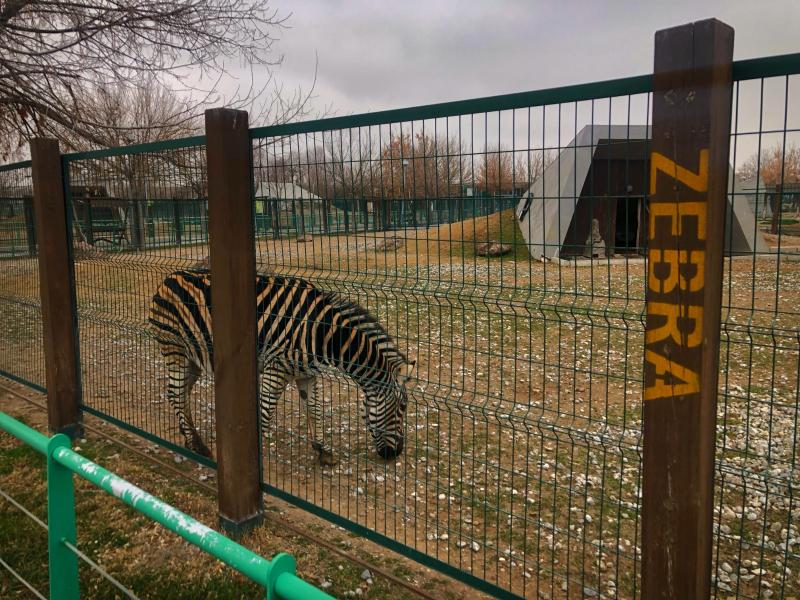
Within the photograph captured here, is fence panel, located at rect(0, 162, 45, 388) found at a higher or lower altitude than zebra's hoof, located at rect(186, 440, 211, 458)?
higher

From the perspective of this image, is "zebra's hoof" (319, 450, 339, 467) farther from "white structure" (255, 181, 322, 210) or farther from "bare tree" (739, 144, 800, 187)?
"bare tree" (739, 144, 800, 187)

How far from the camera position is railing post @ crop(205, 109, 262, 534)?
3664 mm

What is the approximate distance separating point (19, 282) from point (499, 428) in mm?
5650

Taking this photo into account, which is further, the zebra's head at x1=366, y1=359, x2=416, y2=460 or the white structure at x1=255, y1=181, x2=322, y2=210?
the zebra's head at x1=366, y1=359, x2=416, y2=460

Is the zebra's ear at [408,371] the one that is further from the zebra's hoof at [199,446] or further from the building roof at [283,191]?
the zebra's hoof at [199,446]

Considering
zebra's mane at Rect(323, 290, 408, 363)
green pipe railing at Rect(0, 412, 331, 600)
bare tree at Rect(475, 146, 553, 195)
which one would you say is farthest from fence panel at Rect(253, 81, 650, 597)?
green pipe railing at Rect(0, 412, 331, 600)

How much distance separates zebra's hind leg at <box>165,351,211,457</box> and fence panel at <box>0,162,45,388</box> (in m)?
1.80

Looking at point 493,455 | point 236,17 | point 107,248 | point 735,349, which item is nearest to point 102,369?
point 107,248

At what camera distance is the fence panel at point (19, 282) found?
6117 millimetres

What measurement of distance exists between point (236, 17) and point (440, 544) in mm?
7357

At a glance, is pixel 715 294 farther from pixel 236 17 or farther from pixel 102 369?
pixel 236 17

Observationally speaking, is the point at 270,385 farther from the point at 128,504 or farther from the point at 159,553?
the point at 128,504

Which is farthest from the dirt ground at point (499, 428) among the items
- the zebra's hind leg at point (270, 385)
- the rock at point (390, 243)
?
the zebra's hind leg at point (270, 385)

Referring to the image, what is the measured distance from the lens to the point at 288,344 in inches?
186
